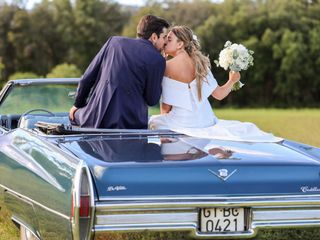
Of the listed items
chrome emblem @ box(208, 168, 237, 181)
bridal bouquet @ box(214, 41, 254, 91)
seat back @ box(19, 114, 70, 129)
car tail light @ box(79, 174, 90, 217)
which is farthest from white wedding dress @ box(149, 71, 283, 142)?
car tail light @ box(79, 174, 90, 217)

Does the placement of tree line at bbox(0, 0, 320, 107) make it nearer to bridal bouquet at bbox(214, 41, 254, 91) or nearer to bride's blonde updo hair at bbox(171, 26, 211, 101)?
bridal bouquet at bbox(214, 41, 254, 91)

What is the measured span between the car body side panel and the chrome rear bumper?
227 millimetres

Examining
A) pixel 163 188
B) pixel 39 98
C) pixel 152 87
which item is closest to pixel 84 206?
pixel 163 188

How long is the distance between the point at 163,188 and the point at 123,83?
1.55 m

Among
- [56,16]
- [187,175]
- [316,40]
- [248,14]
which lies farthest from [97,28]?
[187,175]

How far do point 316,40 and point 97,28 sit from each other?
594 inches

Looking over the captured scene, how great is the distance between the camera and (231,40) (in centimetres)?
5447

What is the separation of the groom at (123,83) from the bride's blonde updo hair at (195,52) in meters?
0.27

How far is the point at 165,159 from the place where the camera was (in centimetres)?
429

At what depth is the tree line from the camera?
5197 centimetres

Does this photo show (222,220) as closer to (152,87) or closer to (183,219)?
(183,219)

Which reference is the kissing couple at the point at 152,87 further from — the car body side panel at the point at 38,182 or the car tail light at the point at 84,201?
the car tail light at the point at 84,201

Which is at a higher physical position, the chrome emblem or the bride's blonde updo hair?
the bride's blonde updo hair

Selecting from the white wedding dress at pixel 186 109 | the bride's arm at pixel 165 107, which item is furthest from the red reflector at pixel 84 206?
the bride's arm at pixel 165 107
